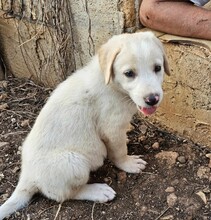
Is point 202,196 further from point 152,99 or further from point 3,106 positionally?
point 3,106

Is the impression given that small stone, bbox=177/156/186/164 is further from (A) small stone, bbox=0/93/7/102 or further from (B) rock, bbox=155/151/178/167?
(A) small stone, bbox=0/93/7/102

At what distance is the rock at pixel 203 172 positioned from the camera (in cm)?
349

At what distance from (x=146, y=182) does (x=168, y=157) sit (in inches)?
11.9

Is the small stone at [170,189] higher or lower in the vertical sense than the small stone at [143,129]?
higher

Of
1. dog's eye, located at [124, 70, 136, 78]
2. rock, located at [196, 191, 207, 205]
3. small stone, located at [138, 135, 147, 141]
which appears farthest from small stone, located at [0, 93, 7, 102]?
rock, located at [196, 191, 207, 205]

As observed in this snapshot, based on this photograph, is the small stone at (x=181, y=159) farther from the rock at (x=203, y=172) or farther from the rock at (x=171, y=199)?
the rock at (x=171, y=199)

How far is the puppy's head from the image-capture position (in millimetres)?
2953

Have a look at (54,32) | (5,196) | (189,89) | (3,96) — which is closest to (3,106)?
(3,96)

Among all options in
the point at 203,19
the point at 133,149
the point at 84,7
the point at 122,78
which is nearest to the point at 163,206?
the point at 133,149

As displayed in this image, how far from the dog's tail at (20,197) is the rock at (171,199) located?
0.91 meters

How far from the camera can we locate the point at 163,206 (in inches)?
130

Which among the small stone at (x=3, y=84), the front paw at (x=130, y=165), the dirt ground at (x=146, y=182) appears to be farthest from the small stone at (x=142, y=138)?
the small stone at (x=3, y=84)

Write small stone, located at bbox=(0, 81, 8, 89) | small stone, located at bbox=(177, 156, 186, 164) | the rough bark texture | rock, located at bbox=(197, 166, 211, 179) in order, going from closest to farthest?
1. rock, located at bbox=(197, 166, 211, 179)
2. small stone, located at bbox=(177, 156, 186, 164)
3. the rough bark texture
4. small stone, located at bbox=(0, 81, 8, 89)

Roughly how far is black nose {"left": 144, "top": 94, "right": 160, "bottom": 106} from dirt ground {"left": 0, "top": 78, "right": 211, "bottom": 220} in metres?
0.76
